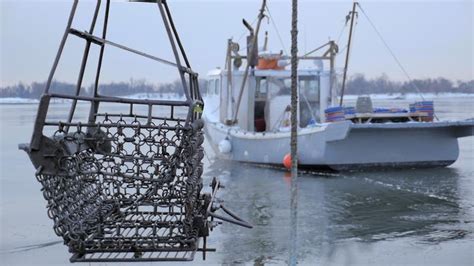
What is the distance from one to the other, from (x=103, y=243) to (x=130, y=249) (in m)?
0.19

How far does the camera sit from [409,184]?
12086mm

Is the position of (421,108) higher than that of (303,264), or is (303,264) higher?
(421,108)

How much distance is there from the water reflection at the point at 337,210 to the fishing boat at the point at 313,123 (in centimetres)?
49

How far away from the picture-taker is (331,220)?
8.57 meters

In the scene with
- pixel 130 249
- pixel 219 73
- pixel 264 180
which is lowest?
pixel 264 180

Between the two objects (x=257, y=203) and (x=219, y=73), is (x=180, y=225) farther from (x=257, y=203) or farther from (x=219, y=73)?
(x=219, y=73)

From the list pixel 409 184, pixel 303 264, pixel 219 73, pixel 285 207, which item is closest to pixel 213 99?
pixel 219 73

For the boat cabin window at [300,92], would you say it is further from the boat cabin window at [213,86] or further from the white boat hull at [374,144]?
the white boat hull at [374,144]

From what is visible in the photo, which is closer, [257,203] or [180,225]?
[180,225]

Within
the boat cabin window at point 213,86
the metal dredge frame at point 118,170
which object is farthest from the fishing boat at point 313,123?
the metal dredge frame at point 118,170

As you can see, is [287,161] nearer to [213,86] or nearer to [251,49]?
[251,49]

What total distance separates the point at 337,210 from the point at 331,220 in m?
0.82

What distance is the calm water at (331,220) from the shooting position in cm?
668

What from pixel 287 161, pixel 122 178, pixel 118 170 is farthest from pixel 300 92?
A: pixel 118 170
